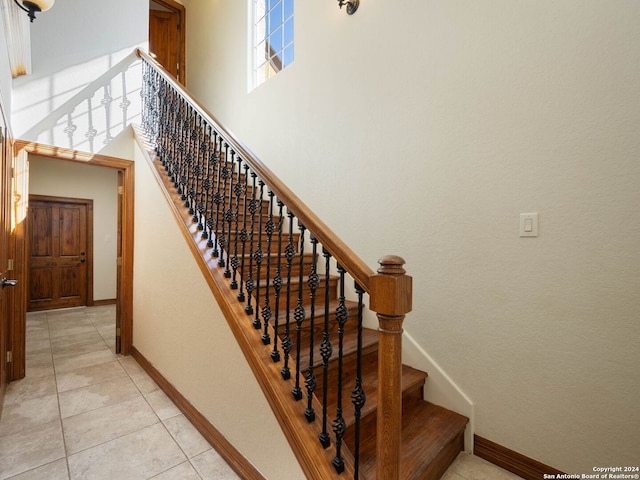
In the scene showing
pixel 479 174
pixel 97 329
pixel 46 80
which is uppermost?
pixel 46 80

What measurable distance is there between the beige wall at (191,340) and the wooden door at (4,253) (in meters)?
0.88

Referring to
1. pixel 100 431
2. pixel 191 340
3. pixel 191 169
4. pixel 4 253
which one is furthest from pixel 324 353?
pixel 4 253

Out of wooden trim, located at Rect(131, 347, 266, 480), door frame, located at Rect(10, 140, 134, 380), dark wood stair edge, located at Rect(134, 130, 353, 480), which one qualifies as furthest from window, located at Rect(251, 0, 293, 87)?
wooden trim, located at Rect(131, 347, 266, 480)

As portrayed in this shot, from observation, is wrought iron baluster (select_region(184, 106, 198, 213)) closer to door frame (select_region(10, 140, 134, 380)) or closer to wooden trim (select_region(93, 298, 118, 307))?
door frame (select_region(10, 140, 134, 380))

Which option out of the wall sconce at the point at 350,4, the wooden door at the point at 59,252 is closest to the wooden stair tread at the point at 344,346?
the wall sconce at the point at 350,4

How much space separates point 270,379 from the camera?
4.47 ft

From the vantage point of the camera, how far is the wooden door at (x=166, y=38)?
5.45 meters

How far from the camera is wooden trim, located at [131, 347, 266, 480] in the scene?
59.4 inches

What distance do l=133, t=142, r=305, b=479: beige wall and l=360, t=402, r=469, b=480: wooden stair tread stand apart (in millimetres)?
468

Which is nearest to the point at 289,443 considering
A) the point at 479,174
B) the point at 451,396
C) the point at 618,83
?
the point at 451,396

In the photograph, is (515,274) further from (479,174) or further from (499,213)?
(479,174)

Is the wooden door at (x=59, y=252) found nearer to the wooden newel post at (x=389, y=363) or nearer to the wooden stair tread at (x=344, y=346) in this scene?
the wooden stair tread at (x=344, y=346)

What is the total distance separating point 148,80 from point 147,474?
3.44 m

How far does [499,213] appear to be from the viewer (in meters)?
1.67
